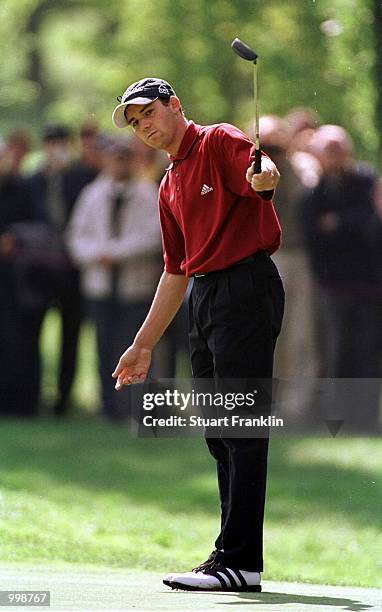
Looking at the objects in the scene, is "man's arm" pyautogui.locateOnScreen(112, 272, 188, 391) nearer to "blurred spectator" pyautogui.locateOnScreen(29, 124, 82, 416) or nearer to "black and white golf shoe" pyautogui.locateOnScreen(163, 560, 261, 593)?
"black and white golf shoe" pyautogui.locateOnScreen(163, 560, 261, 593)

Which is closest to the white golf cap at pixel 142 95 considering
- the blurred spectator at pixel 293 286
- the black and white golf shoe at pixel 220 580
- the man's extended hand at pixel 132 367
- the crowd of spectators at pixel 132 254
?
the man's extended hand at pixel 132 367

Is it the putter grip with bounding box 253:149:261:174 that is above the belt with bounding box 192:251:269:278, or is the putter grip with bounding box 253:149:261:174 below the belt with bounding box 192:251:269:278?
above

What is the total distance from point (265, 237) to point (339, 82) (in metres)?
5.00

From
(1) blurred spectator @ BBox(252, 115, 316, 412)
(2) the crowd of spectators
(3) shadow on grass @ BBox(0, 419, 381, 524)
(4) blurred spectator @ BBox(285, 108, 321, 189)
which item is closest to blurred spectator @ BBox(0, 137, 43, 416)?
(2) the crowd of spectators

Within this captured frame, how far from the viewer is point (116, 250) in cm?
1061

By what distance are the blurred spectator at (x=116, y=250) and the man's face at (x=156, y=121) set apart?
504 cm

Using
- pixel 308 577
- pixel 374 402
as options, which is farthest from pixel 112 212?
pixel 308 577

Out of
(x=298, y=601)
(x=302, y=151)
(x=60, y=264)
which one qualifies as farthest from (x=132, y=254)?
(x=298, y=601)

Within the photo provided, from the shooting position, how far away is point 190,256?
524 centimetres

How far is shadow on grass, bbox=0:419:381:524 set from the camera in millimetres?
8695

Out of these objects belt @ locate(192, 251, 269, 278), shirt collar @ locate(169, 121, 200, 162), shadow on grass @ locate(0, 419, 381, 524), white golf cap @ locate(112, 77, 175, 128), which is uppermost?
white golf cap @ locate(112, 77, 175, 128)

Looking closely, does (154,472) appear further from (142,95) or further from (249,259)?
(142,95)

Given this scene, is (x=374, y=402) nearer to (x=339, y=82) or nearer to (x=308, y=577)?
(x=339, y=82)

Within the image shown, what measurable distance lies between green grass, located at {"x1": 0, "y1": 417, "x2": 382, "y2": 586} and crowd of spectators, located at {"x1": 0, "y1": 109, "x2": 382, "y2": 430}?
1.50 feet
